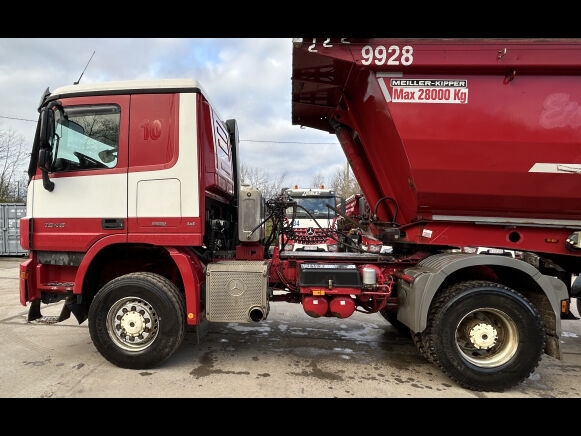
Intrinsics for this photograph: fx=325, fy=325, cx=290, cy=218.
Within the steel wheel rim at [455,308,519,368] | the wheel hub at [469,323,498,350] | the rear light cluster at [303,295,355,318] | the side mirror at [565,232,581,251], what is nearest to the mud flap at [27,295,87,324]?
the rear light cluster at [303,295,355,318]

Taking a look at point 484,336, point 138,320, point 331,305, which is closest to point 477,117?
point 484,336

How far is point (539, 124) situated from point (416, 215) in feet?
4.70

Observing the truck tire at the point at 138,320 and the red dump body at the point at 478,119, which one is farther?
the truck tire at the point at 138,320

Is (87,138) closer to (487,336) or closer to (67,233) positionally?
(67,233)

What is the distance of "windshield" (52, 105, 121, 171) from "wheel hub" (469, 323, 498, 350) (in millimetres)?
4253

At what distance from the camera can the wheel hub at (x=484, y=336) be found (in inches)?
132

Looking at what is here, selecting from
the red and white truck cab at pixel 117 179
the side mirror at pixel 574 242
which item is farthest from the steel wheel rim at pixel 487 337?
the red and white truck cab at pixel 117 179

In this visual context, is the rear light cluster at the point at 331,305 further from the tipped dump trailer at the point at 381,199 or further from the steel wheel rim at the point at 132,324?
the steel wheel rim at the point at 132,324

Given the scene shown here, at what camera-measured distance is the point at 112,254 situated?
13.0ft

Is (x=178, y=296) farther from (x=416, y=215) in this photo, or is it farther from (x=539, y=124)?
(x=539, y=124)

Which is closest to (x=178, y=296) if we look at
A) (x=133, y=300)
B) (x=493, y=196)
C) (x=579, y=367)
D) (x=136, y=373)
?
(x=133, y=300)

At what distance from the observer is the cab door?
3566 mm

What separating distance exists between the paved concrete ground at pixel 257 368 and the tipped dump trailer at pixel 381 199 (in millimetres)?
332

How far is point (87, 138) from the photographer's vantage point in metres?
3.65
